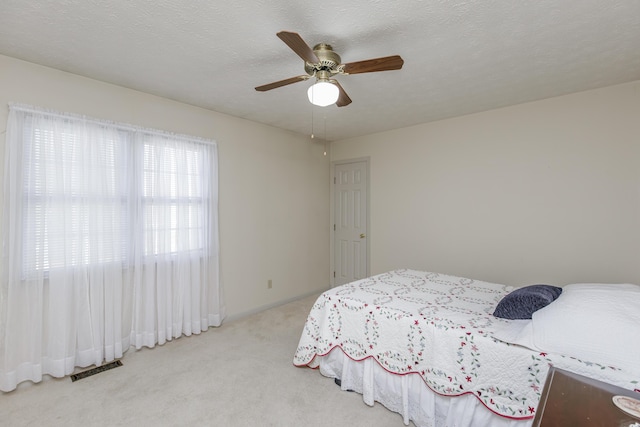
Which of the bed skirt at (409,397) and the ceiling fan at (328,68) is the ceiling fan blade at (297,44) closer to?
the ceiling fan at (328,68)

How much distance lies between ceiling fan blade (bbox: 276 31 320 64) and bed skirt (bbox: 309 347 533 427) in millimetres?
2049

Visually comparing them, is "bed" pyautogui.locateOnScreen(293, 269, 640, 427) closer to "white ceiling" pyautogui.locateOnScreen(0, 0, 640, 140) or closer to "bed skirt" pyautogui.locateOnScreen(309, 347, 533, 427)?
"bed skirt" pyautogui.locateOnScreen(309, 347, 533, 427)

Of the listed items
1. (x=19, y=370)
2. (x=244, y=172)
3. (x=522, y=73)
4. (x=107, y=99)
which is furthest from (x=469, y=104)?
(x=19, y=370)

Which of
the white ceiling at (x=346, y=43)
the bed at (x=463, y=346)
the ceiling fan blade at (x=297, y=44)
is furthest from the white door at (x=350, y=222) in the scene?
the ceiling fan blade at (x=297, y=44)

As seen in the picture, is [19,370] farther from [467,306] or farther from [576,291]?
[576,291]

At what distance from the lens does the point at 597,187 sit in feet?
9.34

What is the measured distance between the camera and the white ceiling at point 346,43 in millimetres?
1680

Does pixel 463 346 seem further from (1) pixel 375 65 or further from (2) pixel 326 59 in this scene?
(2) pixel 326 59

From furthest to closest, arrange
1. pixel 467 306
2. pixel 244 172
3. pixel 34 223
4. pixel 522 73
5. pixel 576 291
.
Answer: pixel 244 172, pixel 522 73, pixel 34 223, pixel 467 306, pixel 576 291

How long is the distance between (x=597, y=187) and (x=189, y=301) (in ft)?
14.1

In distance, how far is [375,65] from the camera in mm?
1807

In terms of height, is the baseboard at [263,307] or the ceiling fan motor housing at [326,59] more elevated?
the ceiling fan motor housing at [326,59]

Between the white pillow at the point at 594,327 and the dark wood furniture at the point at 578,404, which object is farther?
the white pillow at the point at 594,327

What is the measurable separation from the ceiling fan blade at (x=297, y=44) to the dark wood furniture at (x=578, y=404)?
1.74m
